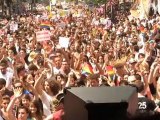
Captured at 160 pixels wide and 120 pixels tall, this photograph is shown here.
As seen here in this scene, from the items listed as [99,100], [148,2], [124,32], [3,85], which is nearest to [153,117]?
[99,100]

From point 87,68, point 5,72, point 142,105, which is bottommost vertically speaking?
point 87,68

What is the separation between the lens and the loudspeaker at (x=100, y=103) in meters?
2.37

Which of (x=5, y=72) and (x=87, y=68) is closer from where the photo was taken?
(x=5, y=72)

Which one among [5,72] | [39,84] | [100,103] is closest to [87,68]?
[5,72]

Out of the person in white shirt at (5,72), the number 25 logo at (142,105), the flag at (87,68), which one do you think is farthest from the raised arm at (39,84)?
the flag at (87,68)

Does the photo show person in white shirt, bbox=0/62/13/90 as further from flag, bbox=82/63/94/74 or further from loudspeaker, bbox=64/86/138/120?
loudspeaker, bbox=64/86/138/120

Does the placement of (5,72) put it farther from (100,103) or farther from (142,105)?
(100,103)

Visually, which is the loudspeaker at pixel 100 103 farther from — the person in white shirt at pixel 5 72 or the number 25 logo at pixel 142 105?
the person in white shirt at pixel 5 72

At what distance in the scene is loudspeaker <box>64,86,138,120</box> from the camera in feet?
7.77

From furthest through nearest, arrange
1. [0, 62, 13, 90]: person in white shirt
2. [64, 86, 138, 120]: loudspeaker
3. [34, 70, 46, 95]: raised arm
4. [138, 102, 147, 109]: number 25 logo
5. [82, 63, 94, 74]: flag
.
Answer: [82, 63, 94, 74]: flag
[0, 62, 13, 90]: person in white shirt
[34, 70, 46, 95]: raised arm
[138, 102, 147, 109]: number 25 logo
[64, 86, 138, 120]: loudspeaker

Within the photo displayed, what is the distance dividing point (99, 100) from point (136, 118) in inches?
11.7

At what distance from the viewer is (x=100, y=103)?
2.42 meters

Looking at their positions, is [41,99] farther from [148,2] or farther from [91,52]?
[148,2]

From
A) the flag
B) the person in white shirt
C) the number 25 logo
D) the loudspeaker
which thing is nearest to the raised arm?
the person in white shirt
